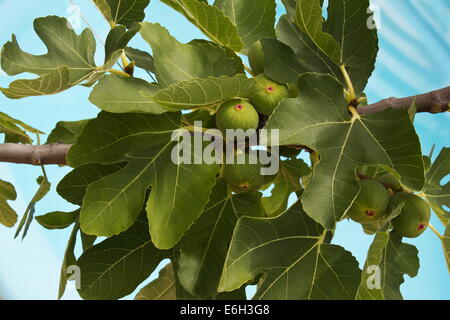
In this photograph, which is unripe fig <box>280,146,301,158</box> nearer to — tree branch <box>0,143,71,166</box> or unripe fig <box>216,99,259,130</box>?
unripe fig <box>216,99,259,130</box>

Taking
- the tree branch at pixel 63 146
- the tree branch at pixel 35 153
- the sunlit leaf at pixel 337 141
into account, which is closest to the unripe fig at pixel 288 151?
the tree branch at pixel 63 146

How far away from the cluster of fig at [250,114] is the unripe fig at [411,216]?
21 centimetres

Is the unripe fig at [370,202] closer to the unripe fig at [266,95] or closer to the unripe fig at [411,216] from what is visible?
the unripe fig at [411,216]

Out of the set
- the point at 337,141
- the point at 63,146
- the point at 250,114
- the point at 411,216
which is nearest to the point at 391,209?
the point at 411,216

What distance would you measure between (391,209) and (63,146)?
0.56 meters

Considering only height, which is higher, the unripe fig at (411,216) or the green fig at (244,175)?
the green fig at (244,175)

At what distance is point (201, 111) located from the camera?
33.5 inches

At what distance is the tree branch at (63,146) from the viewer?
815 mm

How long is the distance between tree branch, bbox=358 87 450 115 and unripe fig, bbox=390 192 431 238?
135mm

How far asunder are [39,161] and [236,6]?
0.44 m

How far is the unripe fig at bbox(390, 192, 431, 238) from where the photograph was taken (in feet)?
2.67
